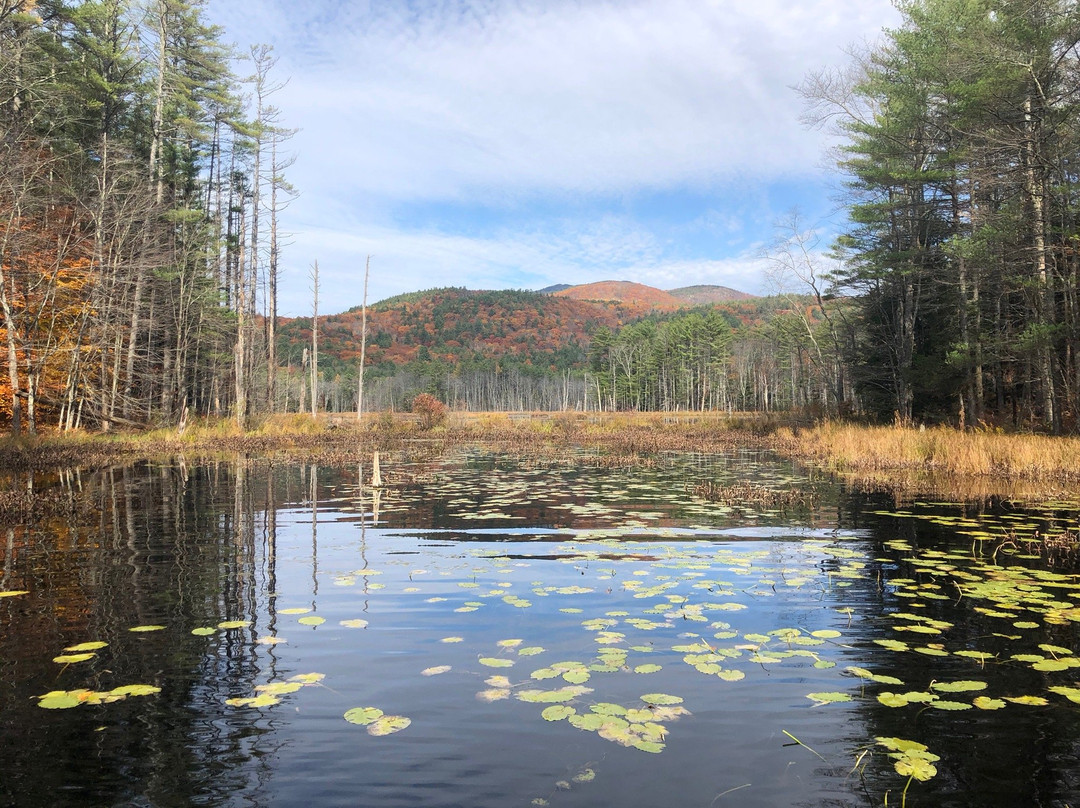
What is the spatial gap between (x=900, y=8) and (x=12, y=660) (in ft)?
101

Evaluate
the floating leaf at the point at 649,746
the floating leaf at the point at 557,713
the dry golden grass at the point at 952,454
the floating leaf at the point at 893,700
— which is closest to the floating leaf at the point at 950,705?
the floating leaf at the point at 893,700

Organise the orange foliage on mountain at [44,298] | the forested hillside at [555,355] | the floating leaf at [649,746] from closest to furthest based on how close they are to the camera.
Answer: the floating leaf at [649,746] → the orange foliage on mountain at [44,298] → the forested hillside at [555,355]

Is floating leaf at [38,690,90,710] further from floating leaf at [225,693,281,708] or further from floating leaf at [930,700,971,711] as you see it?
floating leaf at [930,700,971,711]

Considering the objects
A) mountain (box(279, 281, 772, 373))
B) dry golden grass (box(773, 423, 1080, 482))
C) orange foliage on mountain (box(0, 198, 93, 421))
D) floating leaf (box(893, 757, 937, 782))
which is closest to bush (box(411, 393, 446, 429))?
orange foliage on mountain (box(0, 198, 93, 421))

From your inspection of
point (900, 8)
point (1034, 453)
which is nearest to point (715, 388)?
point (900, 8)

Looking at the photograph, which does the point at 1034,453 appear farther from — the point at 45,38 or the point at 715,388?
the point at 715,388

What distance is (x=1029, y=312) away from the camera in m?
21.5

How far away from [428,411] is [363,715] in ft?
94.5

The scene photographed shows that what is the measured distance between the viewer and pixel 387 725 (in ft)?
10.7

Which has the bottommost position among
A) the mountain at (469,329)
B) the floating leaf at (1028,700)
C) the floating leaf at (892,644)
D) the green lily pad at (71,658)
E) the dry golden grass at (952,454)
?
the floating leaf at (892,644)

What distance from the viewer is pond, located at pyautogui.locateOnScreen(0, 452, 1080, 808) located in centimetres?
278

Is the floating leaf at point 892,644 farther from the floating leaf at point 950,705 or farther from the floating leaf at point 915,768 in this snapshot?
the floating leaf at point 915,768

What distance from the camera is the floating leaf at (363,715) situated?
3.31 m

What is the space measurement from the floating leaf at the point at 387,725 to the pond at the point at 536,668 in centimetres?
1
